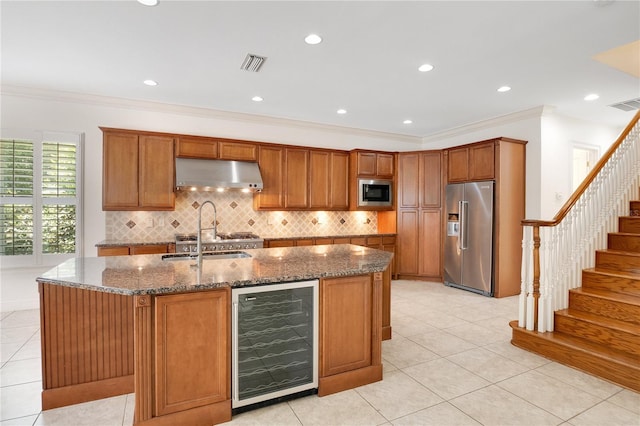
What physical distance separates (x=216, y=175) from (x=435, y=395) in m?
3.89

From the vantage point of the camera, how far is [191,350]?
204 cm

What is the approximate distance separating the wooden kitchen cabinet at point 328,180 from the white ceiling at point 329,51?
1048mm

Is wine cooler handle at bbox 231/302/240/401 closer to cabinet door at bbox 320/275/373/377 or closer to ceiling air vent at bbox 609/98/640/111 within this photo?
cabinet door at bbox 320/275/373/377

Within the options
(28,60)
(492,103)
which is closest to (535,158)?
(492,103)

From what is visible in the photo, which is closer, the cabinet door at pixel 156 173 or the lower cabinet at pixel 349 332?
the lower cabinet at pixel 349 332

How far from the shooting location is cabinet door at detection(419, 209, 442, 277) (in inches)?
237

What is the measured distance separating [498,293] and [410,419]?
3.63 meters

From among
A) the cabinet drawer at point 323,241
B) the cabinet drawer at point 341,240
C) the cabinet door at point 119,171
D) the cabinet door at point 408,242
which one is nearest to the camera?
the cabinet door at point 119,171

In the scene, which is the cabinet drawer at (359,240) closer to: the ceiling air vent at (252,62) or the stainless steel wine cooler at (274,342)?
the ceiling air vent at (252,62)

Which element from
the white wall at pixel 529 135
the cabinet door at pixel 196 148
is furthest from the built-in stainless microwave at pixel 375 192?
the cabinet door at pixel 196 148

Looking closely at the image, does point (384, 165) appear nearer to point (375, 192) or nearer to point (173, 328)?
point (375, 192)

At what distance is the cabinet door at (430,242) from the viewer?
6008 millimetres

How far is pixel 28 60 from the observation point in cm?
349

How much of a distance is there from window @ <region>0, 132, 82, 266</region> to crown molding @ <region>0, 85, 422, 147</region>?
19.8 inches
